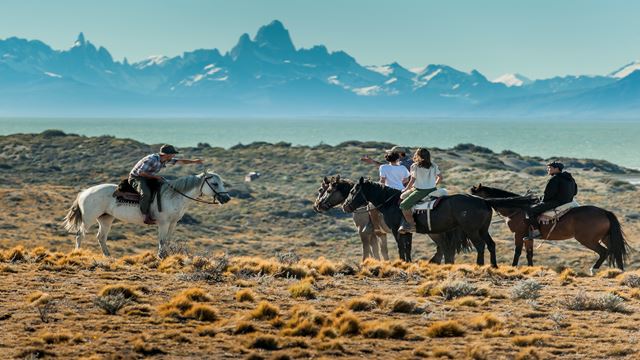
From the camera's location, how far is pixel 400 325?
45.5 ft

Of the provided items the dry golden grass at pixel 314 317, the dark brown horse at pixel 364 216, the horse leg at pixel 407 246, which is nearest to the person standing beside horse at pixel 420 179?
the horse leg at pixel 407 246

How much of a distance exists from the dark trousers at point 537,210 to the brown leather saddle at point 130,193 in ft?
30.4

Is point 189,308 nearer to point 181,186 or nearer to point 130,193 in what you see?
point 181,186

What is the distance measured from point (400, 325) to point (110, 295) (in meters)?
5.14

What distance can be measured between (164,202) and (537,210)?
30.4 ft

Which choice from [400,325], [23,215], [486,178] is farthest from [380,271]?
[486,178]

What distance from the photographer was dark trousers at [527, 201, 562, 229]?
22.7 metres

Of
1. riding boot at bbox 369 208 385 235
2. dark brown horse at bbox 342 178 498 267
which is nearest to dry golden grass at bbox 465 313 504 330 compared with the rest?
dark brown horse at bbox 342 178 498 267

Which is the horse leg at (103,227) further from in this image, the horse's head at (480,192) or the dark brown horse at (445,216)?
the horse's head at (480,192)

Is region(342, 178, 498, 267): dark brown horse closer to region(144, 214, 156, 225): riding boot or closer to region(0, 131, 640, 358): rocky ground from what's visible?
region(0, 131, 640, 358): rocky ground

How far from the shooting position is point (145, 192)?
861 inches

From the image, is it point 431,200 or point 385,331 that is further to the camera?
point 431,200

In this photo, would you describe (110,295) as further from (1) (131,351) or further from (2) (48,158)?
(2) (48,158)

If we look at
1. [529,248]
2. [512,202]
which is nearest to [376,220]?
[512,202]
